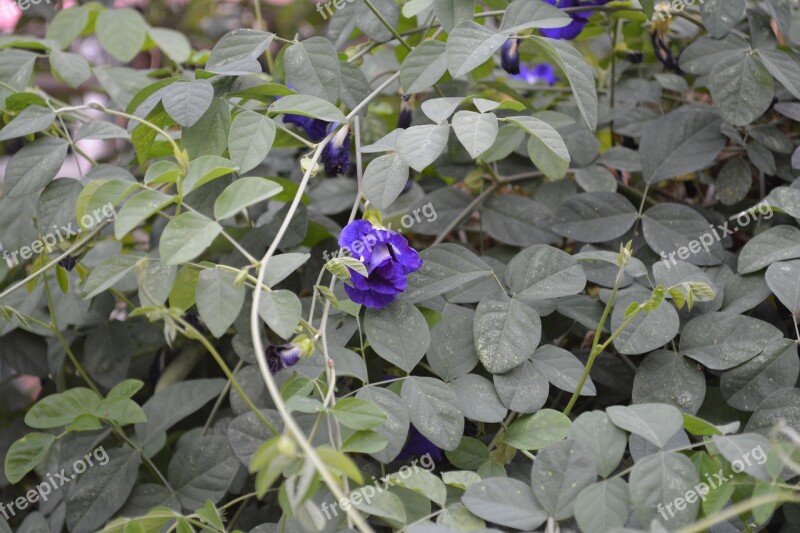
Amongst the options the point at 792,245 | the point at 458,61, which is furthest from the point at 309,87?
the point at 792,245

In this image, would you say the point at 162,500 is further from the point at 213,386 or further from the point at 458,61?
the point at 458,61

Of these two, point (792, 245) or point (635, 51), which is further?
point (635, 51)

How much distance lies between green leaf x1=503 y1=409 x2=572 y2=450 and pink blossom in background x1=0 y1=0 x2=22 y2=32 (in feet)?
4.35

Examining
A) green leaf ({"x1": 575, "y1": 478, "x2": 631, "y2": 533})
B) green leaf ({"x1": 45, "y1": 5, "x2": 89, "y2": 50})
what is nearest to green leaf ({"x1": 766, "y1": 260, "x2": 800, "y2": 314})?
green leaf ({"x1": 575, "y1": 478, "x2": 631, "y2": 533})

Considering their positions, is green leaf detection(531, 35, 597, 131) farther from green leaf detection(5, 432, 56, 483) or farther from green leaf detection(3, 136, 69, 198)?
green leaf detection(5, 432, 56, 483)

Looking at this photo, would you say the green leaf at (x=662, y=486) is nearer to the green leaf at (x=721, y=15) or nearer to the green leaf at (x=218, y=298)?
the green leaf at (x=218, y=298)

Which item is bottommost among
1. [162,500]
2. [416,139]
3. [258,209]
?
[162,500]

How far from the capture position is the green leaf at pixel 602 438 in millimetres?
562

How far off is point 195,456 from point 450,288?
1.05ft

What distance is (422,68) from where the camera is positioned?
2.46 feet

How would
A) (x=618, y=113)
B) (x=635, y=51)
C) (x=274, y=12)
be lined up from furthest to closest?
(x=274, y=12)
(x=635, y=51)
(x=618, y=113)

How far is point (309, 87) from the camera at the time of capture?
30.2 inches

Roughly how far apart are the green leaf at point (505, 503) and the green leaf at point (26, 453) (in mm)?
466

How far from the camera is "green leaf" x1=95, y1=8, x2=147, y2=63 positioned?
1.09 m
